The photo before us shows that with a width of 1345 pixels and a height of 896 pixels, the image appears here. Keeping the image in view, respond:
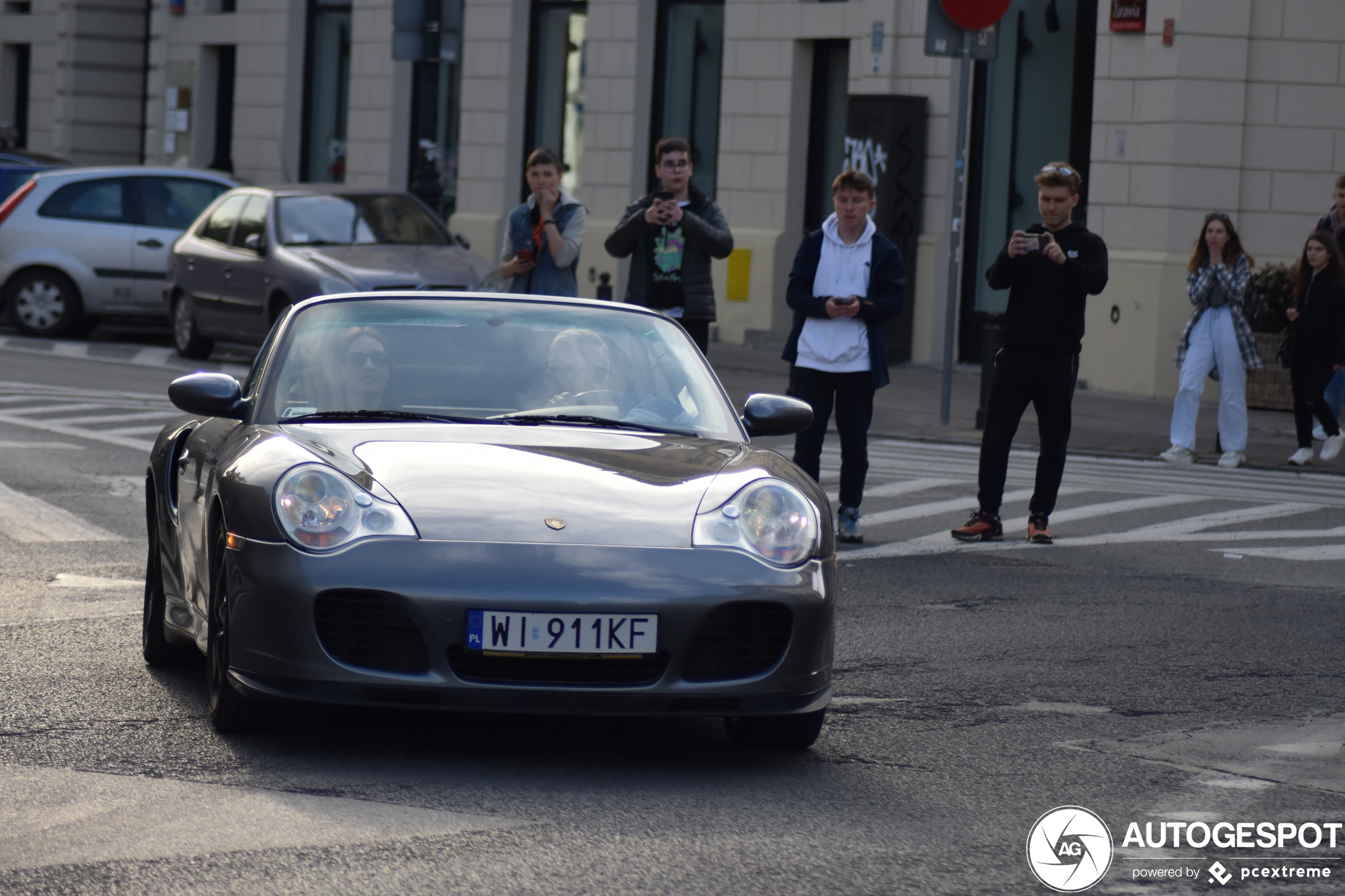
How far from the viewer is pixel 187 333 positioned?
1978 cm

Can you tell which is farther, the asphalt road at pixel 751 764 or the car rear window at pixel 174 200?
the car rear window at pixel 174 200

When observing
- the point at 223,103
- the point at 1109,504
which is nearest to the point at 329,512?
the point at 1109,504

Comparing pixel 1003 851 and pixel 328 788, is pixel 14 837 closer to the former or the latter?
pixel 328 788

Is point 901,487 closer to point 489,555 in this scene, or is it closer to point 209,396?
point 209,396

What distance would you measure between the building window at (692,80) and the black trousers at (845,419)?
46.9 ft

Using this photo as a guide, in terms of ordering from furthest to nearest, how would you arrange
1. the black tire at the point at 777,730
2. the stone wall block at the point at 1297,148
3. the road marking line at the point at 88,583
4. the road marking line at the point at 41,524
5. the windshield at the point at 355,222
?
the stone wall block at the point at 1297,148 → the windshield at the point at 355,222 → the road marking line at the point at 41,524 → the road marking line at the point at 88,583 → the black tire at the point at 777,730

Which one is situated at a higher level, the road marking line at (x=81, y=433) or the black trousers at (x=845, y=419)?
the black trousers at (x=845, y=419)

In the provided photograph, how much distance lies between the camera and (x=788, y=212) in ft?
75.9

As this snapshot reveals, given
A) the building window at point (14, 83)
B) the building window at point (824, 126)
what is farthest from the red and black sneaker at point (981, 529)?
the building window at point (14, 83)

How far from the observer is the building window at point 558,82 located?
26172mm

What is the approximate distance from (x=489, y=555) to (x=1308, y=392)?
10547 millimetres

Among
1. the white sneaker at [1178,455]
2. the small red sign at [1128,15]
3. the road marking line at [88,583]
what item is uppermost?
the small red sign at [1128,15]

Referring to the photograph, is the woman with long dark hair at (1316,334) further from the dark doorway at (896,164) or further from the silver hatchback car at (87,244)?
the silver hatchback car at (87,244)

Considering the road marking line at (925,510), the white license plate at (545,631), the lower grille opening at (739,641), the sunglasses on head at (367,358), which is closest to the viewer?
the white license plate at (545,631)
